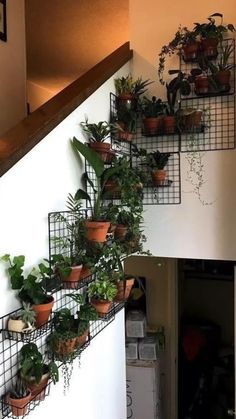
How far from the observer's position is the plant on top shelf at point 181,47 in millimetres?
2229

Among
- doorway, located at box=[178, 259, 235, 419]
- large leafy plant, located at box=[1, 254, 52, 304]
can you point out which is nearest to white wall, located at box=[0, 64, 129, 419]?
large leafy plant, located at box=[1, 254, 52, 304]

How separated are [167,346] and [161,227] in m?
2.08

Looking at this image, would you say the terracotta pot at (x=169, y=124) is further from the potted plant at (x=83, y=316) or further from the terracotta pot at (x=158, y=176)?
the potted plant at (x=83, y=316)

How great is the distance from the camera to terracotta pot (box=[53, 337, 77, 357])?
1540 millimetres

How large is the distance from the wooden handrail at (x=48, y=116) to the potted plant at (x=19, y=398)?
0.79m

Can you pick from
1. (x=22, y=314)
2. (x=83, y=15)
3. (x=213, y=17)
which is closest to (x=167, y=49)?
(x=213, y=17)

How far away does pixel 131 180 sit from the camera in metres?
1.98

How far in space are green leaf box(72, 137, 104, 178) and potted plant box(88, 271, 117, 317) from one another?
0.53 metres

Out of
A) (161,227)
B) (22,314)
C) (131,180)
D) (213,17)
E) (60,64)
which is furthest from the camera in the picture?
(60,64)

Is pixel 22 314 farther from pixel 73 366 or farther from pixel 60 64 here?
pixel 60 64

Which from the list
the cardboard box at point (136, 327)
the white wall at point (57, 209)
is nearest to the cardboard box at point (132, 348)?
the cardboard box at point (136, 327)

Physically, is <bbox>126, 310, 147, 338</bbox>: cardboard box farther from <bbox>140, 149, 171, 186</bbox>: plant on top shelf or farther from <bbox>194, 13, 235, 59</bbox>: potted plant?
<bbox>194, 13, 235, 59</bbox>: potted plant

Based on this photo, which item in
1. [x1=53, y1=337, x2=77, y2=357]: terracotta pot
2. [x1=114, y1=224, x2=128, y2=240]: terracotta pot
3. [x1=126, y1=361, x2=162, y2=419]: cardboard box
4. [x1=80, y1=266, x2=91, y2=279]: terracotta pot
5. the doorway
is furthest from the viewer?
the doorway

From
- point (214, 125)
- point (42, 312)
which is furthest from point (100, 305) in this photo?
point (214, 125)
